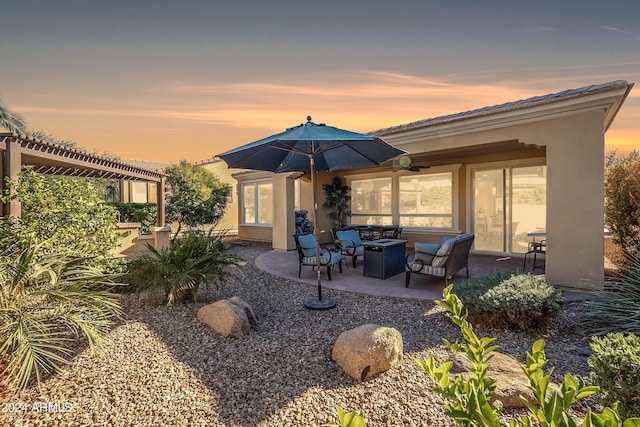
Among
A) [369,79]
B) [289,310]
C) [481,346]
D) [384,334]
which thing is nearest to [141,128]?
[369,79]

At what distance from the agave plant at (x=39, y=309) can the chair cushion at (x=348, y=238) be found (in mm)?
5980

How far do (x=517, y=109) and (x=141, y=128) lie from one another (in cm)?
986

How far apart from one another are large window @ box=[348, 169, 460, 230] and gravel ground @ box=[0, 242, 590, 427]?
6715mm

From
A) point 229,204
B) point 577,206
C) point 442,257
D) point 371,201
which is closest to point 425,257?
point 442,257

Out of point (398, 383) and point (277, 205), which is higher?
point (277, 205)

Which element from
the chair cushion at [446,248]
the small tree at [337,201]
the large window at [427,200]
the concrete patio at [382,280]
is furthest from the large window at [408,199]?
the chair cushion at [446,248]

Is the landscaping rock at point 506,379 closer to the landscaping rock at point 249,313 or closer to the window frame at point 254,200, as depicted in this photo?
the landscaping rock at point 249,313

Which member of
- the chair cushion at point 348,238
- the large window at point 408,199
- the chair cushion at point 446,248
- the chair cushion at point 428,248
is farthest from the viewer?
the large window at point 408,199

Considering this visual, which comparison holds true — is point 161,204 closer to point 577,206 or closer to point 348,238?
point 348,238

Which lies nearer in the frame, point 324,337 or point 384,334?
point 384,334

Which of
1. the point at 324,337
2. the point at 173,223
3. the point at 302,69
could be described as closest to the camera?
the point at 324,337

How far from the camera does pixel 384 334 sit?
3447 mm

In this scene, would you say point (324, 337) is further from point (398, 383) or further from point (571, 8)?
point (571, 8)

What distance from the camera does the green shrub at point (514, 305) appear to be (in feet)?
14.1
